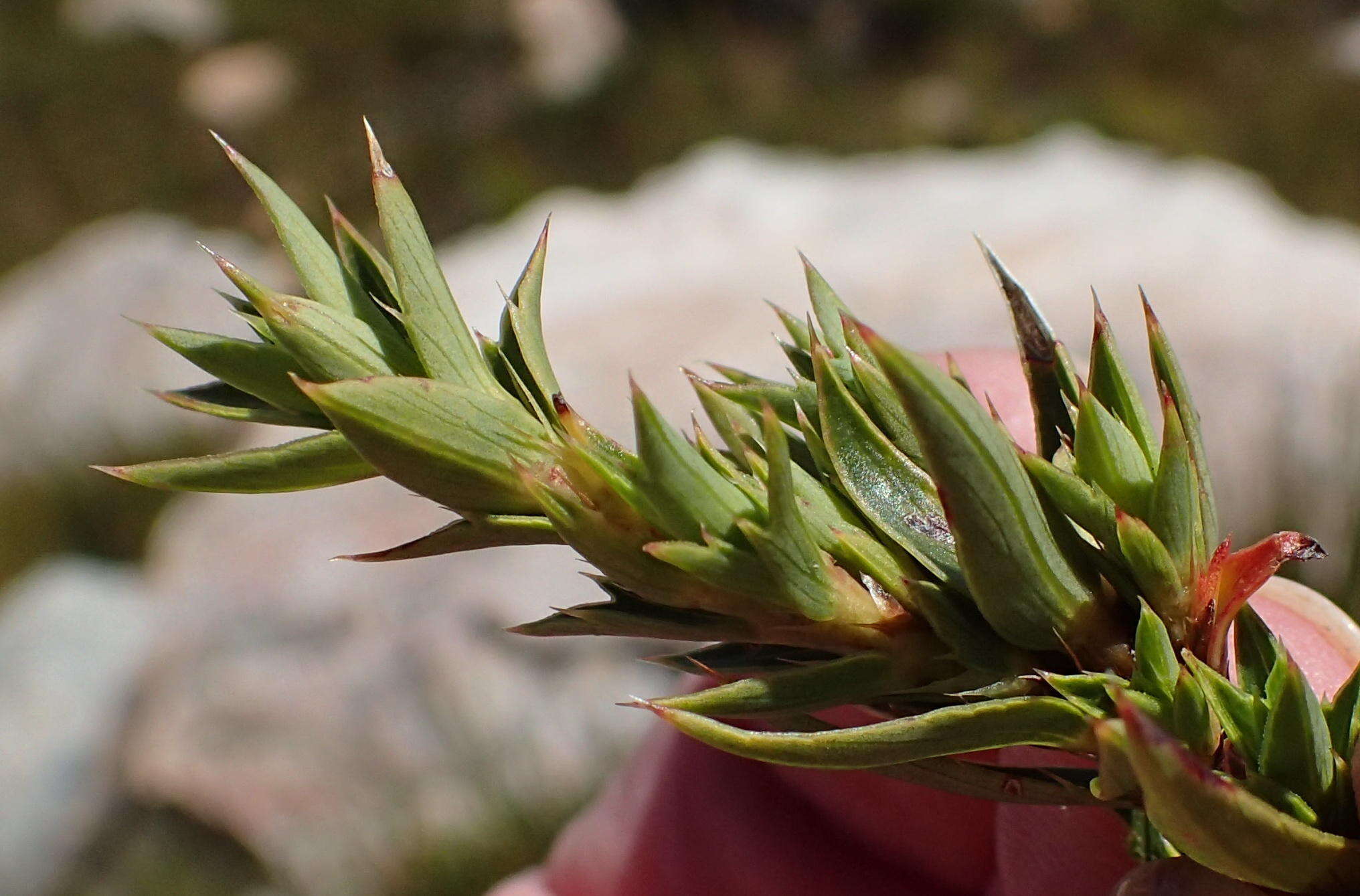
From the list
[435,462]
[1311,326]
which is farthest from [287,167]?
[435,462]

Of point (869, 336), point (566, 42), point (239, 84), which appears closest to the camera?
point (869, 336)

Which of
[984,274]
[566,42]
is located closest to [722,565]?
[984,274]

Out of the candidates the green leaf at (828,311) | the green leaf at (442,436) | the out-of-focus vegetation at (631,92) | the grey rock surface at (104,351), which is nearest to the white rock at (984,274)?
the green leaf at (828,311)

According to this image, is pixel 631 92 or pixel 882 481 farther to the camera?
pixel 631 92

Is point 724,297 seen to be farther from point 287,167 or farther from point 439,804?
point 287,167

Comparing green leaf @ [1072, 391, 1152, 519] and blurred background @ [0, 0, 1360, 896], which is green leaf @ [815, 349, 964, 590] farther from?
blurred background @ [0, 0, 1360, 896]

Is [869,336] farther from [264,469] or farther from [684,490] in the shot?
[264,469]
